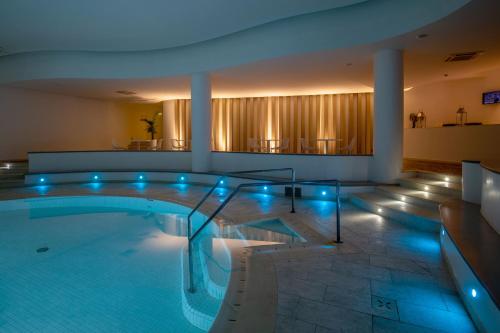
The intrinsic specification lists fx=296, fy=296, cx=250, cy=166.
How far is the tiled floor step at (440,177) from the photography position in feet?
18.9

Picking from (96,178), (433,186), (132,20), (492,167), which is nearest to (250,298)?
(492,167)

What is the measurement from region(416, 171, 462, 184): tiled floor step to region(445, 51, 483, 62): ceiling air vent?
118 inches

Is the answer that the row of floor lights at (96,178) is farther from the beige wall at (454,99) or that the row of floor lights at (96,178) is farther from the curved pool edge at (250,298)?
the beige wall at (454,99)

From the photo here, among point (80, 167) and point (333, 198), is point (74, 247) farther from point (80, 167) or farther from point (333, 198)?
point (80, 167)

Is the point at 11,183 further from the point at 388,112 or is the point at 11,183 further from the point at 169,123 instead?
the point at 388,112

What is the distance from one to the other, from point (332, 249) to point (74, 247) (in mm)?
4094

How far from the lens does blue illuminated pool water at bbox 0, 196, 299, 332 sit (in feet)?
9.77

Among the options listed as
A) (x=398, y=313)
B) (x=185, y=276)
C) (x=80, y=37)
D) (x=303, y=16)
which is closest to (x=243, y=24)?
(x=303, y=16)

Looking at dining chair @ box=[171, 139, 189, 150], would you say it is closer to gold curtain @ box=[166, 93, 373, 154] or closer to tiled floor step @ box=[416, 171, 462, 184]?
gold curtain @ box=[166, 93, 373, 154]

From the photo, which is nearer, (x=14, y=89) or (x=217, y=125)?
(x=14, y=89)

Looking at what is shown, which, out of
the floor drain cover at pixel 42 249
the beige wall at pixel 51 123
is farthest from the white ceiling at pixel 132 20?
the floor drain cover at pixel 42 249

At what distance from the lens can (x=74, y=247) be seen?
486 centimetres

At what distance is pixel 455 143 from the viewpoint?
8.00m

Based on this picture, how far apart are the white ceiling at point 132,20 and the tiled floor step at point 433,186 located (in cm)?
393
